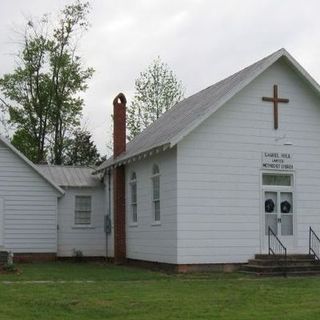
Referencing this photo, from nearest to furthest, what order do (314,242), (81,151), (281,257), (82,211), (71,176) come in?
(281,257) → (314,242) → (82,211) → (71,176) → (81,151)

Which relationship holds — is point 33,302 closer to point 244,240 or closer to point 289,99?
point 244,240

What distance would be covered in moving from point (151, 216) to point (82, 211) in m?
7.59

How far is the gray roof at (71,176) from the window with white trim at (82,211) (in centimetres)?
68

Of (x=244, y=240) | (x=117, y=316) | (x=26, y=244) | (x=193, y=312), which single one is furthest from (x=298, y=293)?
(x=26, y=244)

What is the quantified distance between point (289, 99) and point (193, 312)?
1275cm

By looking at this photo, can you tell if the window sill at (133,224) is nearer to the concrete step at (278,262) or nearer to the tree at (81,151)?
the concrete step at (278,262)

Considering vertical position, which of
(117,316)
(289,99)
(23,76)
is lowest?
(117,316)

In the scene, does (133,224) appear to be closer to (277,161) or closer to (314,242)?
(277,161)

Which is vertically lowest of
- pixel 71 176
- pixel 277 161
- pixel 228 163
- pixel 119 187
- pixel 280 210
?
pixel 280 210

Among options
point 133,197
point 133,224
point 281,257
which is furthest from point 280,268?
point 133,197

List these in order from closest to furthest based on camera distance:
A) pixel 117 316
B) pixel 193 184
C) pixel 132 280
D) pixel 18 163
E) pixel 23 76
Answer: pixel 117 316 < pixel 132 280 < pixel 193 184 < pixel 18 163 < pixel 23 76

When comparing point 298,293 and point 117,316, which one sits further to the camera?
point 298,293

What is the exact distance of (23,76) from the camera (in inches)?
1953

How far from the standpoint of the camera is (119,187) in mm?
27906
